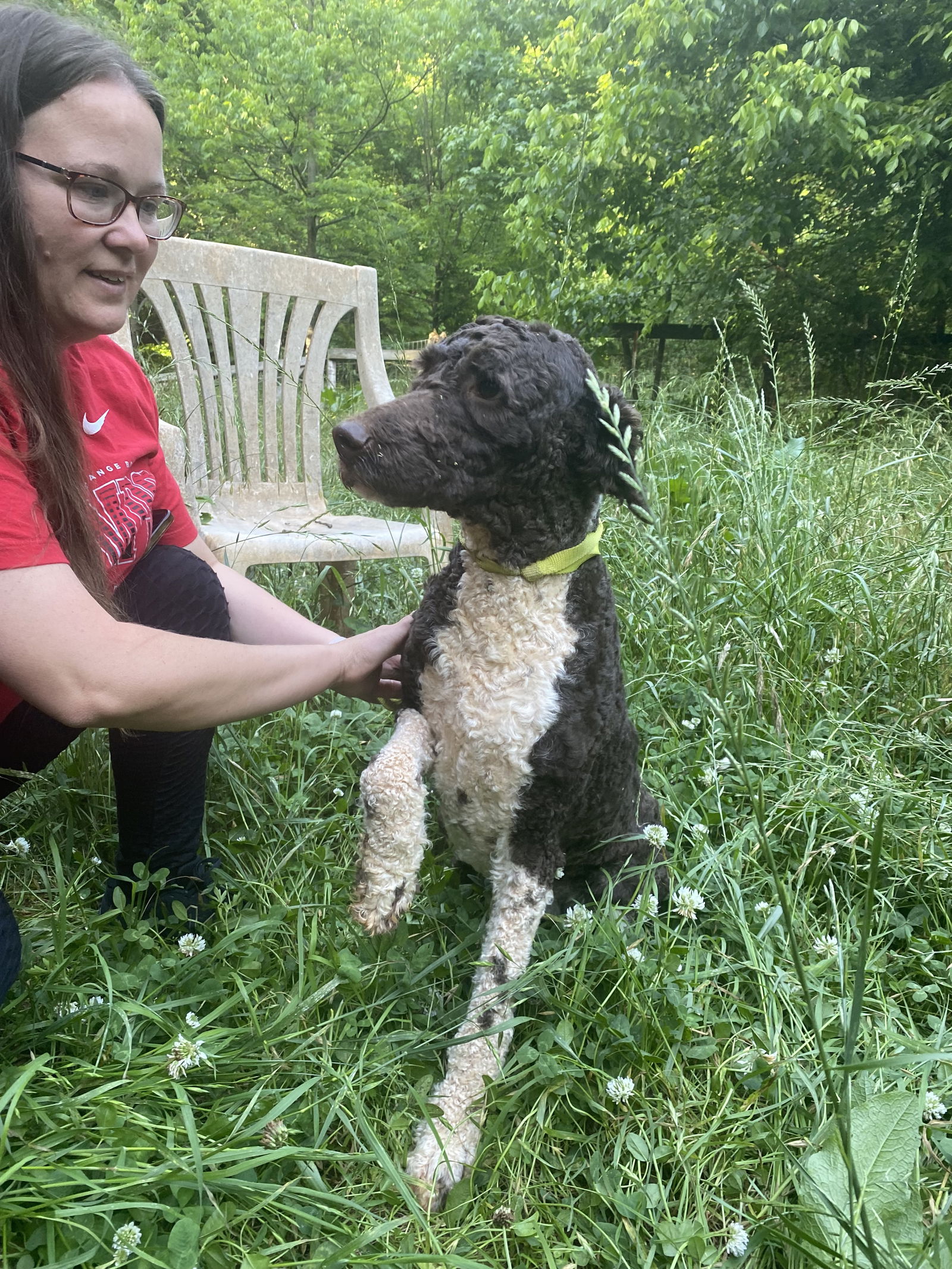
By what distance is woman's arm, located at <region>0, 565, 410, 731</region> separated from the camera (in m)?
1.28

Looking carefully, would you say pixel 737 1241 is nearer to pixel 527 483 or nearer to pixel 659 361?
pixel 527 483

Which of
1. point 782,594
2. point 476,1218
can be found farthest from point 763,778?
point 476,1218

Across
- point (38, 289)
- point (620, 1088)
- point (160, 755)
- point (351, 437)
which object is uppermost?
point (38, 289)

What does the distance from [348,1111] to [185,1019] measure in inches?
13.5

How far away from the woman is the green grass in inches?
11.2

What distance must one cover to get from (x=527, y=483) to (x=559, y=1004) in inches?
39.9

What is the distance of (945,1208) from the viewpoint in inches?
51.6

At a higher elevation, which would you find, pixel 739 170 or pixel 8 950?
pixel 739 170

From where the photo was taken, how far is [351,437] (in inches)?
55.4

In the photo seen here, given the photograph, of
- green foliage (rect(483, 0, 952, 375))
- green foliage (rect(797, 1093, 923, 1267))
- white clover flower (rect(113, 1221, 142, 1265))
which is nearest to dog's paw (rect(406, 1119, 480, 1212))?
white clover flower (rect(113, 1221, 142, 1265))

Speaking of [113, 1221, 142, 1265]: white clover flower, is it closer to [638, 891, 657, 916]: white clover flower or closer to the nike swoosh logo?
[638, 891, 657, 916]: white clover flower

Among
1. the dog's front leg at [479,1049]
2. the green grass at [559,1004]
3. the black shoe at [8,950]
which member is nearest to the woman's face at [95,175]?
the black shoe at [8,950]

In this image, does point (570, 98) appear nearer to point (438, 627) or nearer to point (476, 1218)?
point (438, 627)

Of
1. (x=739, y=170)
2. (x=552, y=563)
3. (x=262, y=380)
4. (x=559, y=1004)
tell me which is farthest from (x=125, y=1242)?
(x=739, y=170)
